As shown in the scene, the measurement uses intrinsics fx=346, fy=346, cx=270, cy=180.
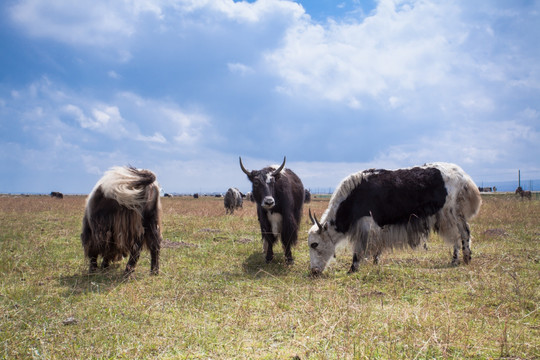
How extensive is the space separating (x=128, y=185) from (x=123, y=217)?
0.51m

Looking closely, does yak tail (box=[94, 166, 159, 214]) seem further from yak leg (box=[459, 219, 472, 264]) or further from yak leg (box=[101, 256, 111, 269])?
yak leg (box=[459, 219, 472, 264])

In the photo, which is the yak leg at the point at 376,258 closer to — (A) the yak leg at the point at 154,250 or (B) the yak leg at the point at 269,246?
(B) the yak leg at the point at 269,246

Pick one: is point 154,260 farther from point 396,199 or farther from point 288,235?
point 396,199

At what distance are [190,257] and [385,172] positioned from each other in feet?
13.8

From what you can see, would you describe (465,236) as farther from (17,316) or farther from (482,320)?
(17,316)

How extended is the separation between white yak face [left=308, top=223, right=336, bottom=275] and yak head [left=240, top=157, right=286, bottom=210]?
3.14ft

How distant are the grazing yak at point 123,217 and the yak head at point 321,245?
2615 mm

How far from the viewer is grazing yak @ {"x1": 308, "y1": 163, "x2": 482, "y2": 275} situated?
6281 mm

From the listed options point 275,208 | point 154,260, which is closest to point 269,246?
point 275,208

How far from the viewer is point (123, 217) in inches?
211

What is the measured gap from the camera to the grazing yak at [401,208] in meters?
6.28

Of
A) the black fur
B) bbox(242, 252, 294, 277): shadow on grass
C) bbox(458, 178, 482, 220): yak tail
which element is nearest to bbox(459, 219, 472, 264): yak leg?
bbox(458, 178, 482, 220): yak tail

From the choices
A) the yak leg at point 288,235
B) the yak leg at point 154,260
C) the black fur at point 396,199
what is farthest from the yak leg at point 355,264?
the yak leg at point 154,260

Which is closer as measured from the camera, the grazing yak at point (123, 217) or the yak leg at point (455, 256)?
the grazing yak at point (123, 217)
